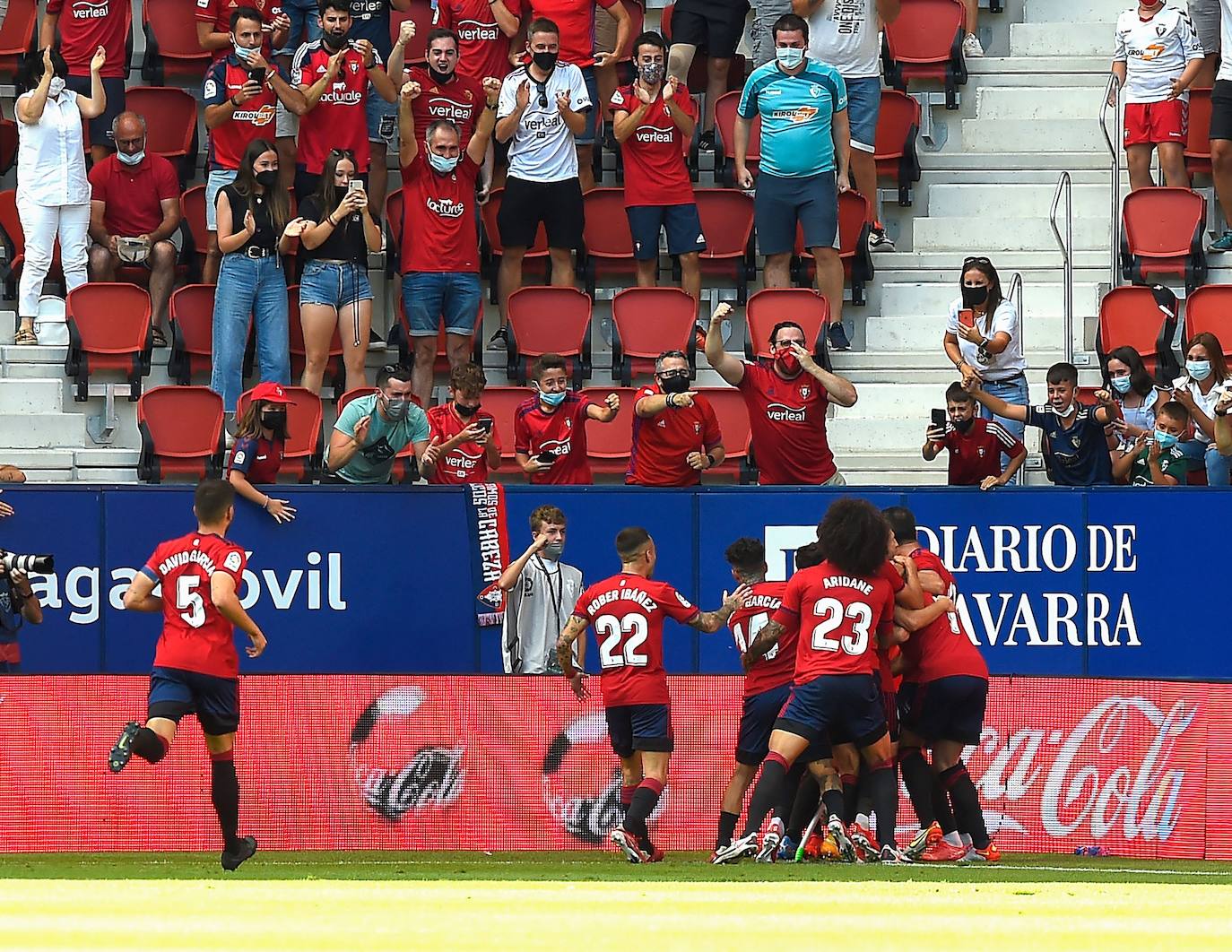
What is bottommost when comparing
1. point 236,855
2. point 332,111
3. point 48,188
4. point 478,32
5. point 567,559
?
point 236,855

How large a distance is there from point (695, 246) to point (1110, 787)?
600cm

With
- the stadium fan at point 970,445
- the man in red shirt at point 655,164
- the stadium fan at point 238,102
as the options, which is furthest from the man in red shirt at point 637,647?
the stadium fan at point 238,102

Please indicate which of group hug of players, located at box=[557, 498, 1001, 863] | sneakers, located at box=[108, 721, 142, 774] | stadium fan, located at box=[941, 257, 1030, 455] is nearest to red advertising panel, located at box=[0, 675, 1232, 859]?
group hug of players, located at box=[557, 498, 1001, 863]

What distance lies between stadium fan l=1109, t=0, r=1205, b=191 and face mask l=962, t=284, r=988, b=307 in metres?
2.98

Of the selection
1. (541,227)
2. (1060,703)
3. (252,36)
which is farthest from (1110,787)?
(252,36)

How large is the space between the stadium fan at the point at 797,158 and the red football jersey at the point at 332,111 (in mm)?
2931

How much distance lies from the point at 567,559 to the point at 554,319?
8.59 feet

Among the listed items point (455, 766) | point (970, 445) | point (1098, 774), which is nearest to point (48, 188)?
point (455, 766)

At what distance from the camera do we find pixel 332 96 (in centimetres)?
1670

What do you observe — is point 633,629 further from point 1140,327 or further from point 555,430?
point 1140,327

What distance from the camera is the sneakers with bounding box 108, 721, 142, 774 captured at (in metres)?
10.0

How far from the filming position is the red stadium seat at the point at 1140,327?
15.9m

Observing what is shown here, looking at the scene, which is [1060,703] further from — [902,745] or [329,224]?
[329,224]

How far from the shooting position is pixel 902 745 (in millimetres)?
11562
